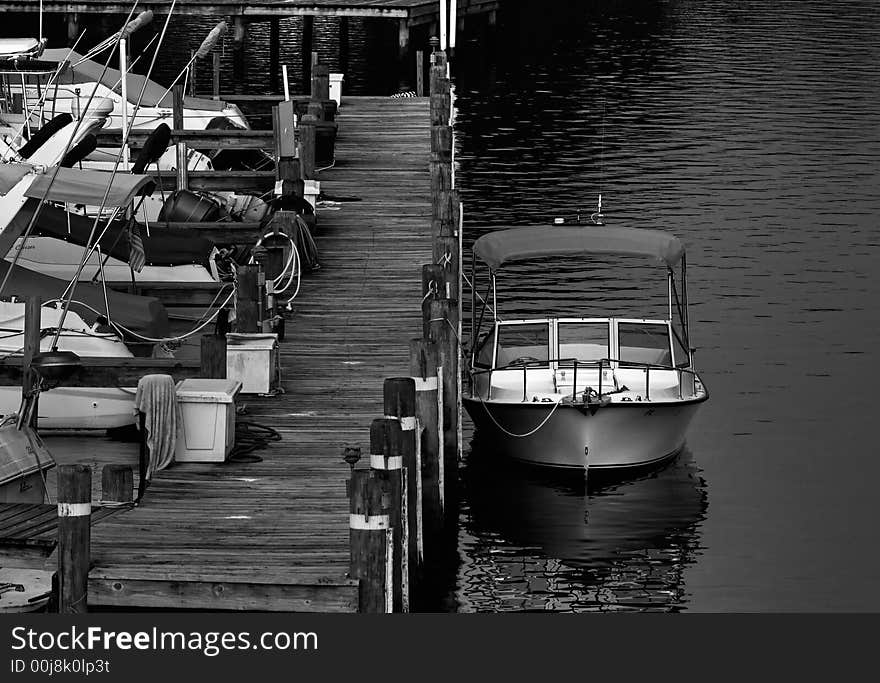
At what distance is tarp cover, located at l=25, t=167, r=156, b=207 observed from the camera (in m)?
21.4

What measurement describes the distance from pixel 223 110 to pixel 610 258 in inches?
375

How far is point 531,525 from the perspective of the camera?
20875 millimetres

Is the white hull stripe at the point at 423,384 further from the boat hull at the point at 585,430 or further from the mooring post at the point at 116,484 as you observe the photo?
the mooring post at the point at 116,484

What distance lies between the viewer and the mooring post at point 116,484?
14.7 metres

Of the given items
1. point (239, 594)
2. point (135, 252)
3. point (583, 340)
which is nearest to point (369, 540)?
point (239, 594)

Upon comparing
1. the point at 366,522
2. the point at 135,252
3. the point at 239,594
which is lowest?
the point at 239,594

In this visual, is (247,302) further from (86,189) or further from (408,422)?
(408,422)

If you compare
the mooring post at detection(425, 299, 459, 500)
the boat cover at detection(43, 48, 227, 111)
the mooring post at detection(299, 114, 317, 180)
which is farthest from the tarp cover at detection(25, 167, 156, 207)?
the boat cover at detection(43, 48, 227, 111)

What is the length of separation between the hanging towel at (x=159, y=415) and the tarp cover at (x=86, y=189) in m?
5.38

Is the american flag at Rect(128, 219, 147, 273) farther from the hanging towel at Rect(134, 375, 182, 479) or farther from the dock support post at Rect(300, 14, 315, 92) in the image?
the dock support post at Rect(300, 14, 315, 92)

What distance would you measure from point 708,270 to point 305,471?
1831cm

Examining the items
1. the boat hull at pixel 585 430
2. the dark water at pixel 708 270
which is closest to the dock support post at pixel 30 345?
the dark water at pixel 708 270

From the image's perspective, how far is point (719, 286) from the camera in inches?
1268

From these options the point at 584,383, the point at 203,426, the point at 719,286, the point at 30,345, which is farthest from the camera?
the point at 719,286
